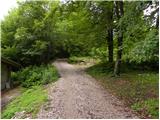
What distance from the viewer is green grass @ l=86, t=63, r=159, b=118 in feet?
35.4

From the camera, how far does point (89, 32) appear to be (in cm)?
2348

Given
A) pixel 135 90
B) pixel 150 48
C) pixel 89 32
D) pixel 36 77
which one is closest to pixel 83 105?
pixel 150 48

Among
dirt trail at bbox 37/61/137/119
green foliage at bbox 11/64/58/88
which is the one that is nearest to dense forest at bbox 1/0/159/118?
green foliage at bbox 11/64/58/88

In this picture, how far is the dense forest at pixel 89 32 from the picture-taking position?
1135 centimetres

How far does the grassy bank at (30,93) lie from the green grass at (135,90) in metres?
3.47

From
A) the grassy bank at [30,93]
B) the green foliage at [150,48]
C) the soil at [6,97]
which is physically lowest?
the soil at [6,97]

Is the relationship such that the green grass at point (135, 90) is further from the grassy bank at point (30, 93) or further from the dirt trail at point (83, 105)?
the grassy bank at point (30, 93)

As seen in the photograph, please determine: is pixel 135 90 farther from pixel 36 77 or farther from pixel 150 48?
pixel 36 77

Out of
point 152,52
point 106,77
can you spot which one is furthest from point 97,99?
point 106,77

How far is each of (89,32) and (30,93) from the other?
27.9 ft

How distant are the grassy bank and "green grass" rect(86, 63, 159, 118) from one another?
A: 3.47 meters

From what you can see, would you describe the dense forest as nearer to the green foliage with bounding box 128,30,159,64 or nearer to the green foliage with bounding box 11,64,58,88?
the green foliage with bounding box 128,30,159,64

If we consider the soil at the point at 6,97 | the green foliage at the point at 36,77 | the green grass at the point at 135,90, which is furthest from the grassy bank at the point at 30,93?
the green grass at the point at 135,90

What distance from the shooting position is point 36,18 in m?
29.9
